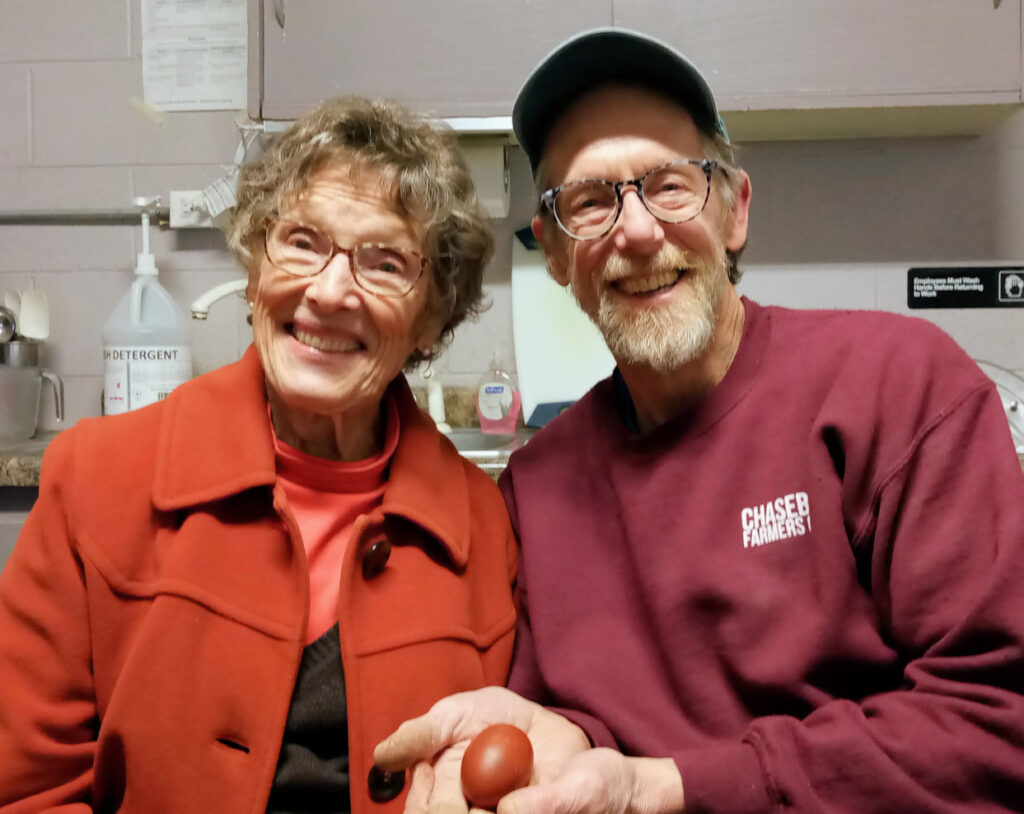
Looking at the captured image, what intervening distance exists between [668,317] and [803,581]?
0.34m

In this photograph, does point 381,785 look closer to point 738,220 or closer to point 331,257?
point 331,257

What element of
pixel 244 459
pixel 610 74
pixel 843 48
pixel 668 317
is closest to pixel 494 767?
pixel 244 459

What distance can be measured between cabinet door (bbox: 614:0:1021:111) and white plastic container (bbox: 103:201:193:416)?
1239 mm

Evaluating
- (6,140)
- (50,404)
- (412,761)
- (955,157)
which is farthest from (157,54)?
(955,157)

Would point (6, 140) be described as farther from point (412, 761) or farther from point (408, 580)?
point (412, 761)

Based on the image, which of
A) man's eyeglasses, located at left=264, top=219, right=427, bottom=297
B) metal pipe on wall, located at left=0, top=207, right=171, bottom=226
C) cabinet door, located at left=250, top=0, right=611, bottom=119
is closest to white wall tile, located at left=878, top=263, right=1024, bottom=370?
cabinet door, located at left=250, top=0, right=611, bottom=119

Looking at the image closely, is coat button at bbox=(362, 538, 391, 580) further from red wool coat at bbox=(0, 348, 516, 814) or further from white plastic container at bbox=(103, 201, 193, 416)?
white plastic container at bbox=(103, 201, 193, 416)

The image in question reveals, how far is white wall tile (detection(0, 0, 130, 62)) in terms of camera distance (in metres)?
1.89

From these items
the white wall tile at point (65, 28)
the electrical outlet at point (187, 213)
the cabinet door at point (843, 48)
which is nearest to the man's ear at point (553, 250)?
the cabinet door at point (843, 48)

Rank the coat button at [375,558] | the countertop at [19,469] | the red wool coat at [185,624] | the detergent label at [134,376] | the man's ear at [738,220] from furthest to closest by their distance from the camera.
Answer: the detergent label at [134,376]
the countertop at [19,469]
the man's ear at [738,220]
the coat button at [375,558]
the red wool coat at [185,624]

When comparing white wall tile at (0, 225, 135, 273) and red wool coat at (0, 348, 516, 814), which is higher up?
white wall tile at (0, 225, 135, 273)

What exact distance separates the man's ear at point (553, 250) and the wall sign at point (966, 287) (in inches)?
49.1

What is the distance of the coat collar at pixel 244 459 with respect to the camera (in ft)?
2.67

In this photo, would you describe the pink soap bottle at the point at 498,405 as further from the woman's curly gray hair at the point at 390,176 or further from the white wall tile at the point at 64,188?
the white wall tile at the point at 64,188
